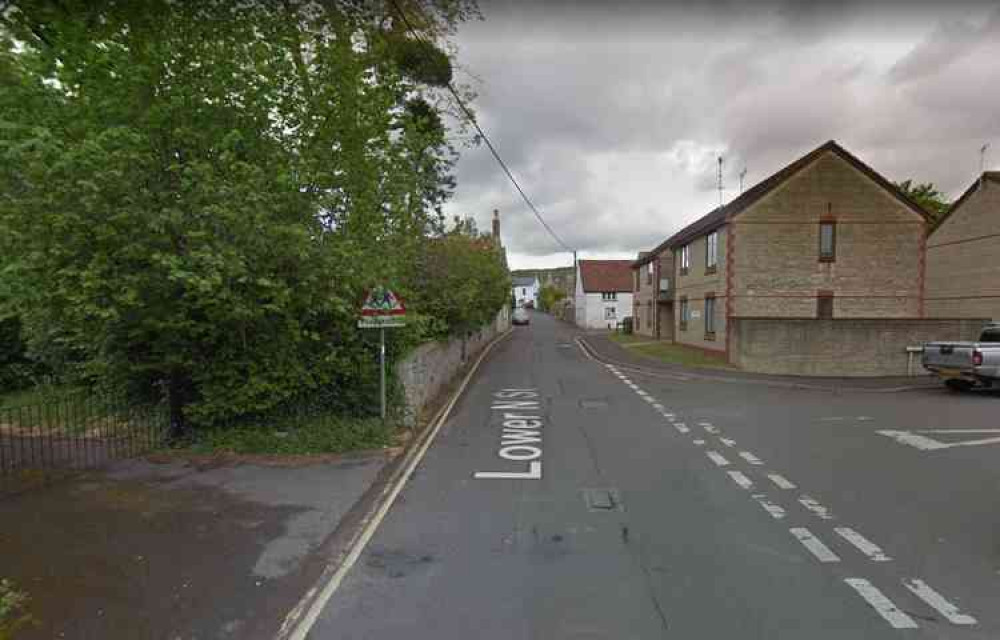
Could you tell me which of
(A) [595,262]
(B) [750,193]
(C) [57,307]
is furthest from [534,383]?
(A) [595,262]

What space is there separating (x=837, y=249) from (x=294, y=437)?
824 inches

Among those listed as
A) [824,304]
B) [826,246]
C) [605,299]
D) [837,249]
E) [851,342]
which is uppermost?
[826,246]

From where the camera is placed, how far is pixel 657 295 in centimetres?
2958

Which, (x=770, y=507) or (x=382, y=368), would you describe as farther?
(x=382, y=368)

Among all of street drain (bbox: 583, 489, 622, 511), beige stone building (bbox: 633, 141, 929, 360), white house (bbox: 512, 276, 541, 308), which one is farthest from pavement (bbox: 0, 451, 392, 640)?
white house (bbox: 512, 276, 541, 308)

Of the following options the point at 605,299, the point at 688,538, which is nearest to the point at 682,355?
the point at 688,538

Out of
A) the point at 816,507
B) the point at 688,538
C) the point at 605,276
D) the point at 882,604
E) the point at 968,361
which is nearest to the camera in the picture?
the point at 882,604

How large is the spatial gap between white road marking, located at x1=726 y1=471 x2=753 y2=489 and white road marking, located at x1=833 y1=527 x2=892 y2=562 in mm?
1173

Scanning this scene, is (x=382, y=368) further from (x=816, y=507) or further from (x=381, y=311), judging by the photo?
(x=816, y=507)

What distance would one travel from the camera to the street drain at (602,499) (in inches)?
199

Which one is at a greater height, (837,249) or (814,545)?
(837,249)

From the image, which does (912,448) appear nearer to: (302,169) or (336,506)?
(336,506)

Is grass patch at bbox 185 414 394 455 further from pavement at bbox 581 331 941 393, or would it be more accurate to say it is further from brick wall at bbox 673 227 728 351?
brick wall at bbox 673 227 728 351

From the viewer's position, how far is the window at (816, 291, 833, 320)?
19.5 m
